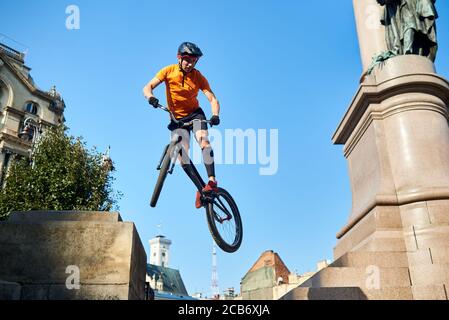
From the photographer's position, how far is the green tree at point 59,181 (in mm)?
26031

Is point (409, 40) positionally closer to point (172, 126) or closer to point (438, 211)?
point (438, 211)

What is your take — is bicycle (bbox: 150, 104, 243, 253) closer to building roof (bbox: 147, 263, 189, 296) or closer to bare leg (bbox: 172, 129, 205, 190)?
bare leg (bbox: 172, 129, 205, 190)

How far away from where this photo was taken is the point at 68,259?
3.96 m

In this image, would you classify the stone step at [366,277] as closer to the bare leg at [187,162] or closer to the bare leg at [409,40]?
the bare leg at [187,162]

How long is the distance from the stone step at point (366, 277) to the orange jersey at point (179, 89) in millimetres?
3533

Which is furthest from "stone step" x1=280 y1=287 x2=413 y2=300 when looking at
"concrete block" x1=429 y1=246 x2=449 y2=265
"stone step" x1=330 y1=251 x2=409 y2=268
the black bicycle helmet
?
the black bicycle helmet

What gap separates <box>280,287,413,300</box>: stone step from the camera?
5567 mm

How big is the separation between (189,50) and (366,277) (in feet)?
15.0

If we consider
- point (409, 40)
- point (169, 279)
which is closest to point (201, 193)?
point (409, 40)

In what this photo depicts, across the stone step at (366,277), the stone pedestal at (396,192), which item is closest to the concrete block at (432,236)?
the stone pedestal at (396,192)

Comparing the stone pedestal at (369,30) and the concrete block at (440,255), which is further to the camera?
the stone pedestal at (369,30)

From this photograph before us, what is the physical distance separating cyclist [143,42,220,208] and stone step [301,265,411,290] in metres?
2.61
